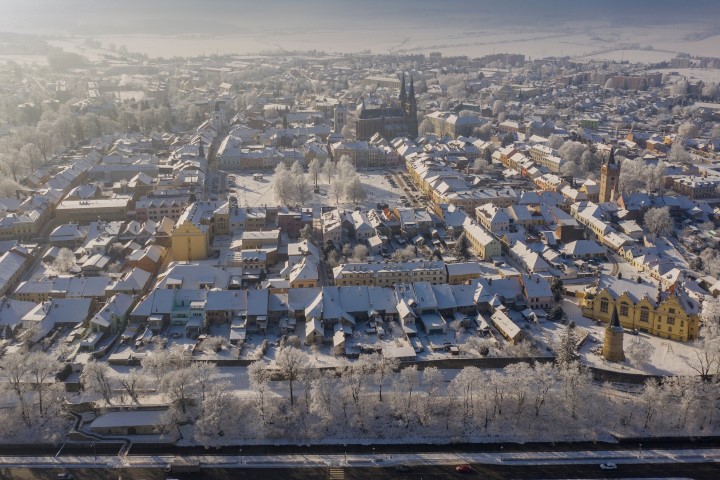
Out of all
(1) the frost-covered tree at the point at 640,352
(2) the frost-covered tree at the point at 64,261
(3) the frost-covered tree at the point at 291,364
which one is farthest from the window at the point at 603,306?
(2) the frost-covered tree at the point at 64,261

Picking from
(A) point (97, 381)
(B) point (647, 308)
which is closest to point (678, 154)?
(B) point (647, 308)

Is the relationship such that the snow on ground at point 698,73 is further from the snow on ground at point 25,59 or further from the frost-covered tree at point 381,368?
the snow on ground at point 25,59

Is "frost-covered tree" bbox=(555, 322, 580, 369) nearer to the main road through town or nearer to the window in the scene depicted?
the window

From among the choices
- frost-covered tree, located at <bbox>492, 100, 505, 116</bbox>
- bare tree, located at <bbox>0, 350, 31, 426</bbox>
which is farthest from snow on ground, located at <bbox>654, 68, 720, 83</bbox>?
bare tree, located at <bbox>0, 350, 31, 426</bbox>

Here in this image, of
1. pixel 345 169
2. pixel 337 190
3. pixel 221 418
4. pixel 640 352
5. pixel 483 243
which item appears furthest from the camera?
pixel 345 169

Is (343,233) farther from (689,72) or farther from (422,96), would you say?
(689,72)

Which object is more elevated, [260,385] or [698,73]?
[698,73]

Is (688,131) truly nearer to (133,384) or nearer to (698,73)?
(133,384)
